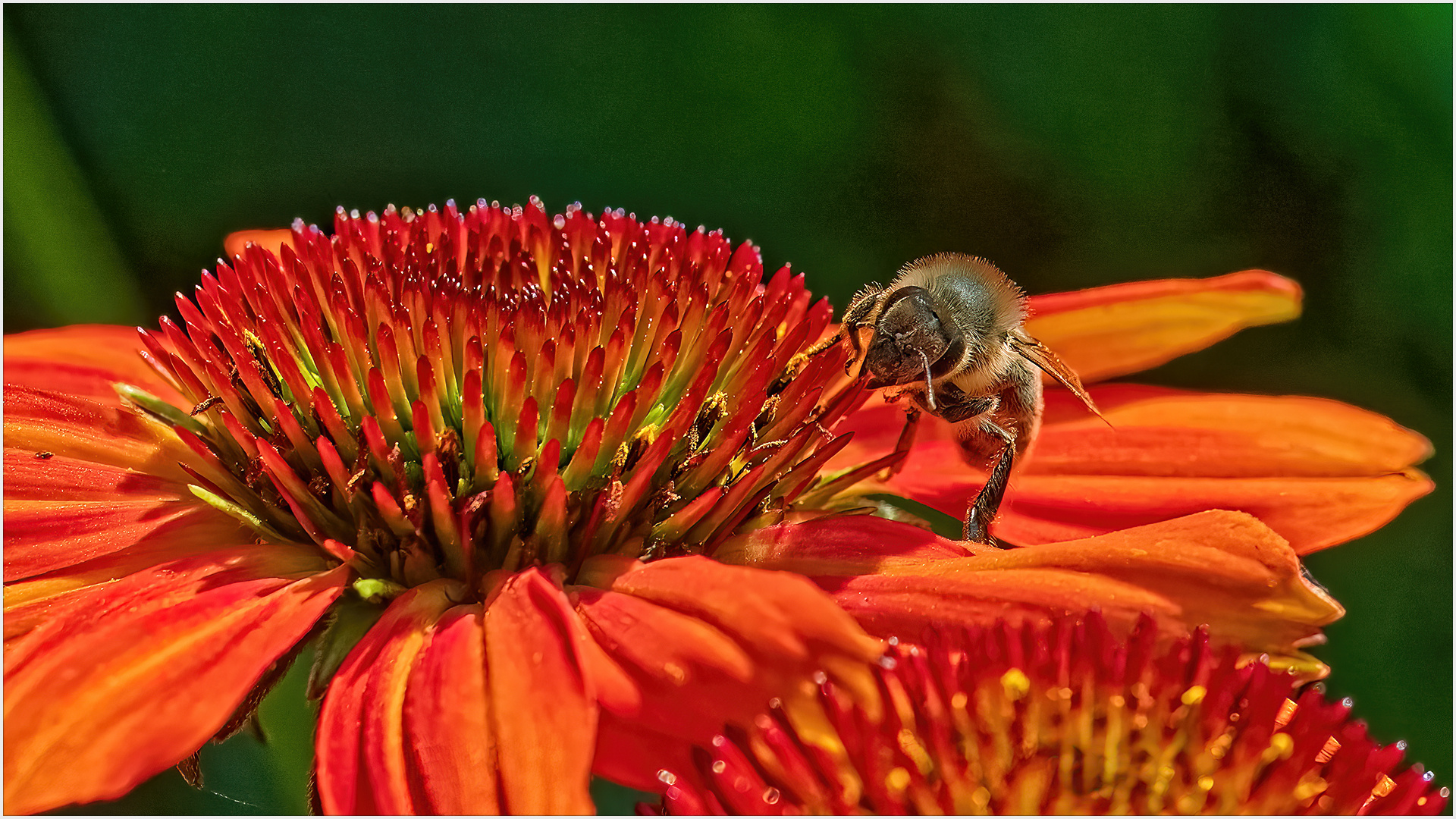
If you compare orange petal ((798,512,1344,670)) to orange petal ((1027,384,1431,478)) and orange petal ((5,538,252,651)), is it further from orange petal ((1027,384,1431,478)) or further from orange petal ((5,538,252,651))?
orange petal ((5,538,252,651))

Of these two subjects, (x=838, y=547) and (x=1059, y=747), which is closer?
(x=1059, y=747)

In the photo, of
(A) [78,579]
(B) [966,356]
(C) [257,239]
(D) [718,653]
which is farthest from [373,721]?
(C) [257,239]

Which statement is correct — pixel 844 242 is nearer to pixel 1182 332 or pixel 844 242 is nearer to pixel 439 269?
pixel 1182 332

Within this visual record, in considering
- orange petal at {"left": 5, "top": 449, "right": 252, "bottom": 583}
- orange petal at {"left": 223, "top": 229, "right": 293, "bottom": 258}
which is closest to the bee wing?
orange petal at {"left": 5, "top": 449, "right": 252, "bottom": 583}

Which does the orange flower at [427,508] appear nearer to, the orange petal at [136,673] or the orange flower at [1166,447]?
the orange petal at [136,673]

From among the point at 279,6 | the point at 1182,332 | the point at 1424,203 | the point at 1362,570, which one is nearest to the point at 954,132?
the point at 1182,332

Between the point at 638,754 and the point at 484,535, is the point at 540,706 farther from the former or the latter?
the point at 484,535

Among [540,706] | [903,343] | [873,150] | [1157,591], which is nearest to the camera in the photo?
[540,706]
